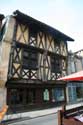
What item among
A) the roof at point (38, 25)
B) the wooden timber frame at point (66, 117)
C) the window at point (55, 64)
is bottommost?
the wooden timber frame at point (66, 117)

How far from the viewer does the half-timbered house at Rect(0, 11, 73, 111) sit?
14784 millimetres

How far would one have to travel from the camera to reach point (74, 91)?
70.4 feet

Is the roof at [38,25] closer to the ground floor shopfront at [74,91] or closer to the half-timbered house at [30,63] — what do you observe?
the half-timbered house at [30,63]

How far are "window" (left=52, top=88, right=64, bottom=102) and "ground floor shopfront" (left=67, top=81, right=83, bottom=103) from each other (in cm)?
A: 125

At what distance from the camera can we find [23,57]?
53.2ft

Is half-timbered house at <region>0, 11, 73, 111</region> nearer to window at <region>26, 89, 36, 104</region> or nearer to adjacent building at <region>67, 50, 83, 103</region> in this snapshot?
window at <region>26, 89, 36, 104</region>

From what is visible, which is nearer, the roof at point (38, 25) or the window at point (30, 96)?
the window at point (30, 96)

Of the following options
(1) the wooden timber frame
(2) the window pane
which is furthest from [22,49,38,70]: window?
(1) the wooden timber frame

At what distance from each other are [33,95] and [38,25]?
7567 mm

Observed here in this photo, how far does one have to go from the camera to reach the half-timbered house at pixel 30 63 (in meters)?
14.8

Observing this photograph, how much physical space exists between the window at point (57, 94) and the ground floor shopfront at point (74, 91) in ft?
4.10

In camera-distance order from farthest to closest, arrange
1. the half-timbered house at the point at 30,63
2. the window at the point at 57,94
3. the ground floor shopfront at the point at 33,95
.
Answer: the window at the point at 57,94
the half-timbered house at the point at 30,63
the ground floor shopfront at the point at 33,95

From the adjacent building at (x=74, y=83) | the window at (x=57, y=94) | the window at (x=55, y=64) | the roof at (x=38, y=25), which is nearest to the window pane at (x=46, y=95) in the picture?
the window at (x=57, y=94)

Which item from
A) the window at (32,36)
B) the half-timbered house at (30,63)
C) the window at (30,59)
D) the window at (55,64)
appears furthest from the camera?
the window at (55,64)
